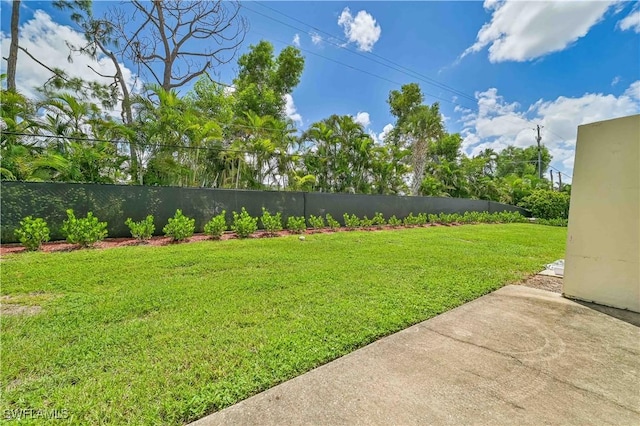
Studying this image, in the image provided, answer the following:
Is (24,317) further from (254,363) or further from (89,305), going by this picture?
(254,363)

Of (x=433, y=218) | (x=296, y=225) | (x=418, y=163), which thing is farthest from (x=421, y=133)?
(x=296, y=225)

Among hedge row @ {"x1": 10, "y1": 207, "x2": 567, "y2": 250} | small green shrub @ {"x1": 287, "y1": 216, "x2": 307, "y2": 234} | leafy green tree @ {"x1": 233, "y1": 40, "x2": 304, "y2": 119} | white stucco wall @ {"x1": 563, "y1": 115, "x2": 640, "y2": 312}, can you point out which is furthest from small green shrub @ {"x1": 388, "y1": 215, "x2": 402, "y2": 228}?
leafy green tree @ {"x1": 233, "y1": 40, "x2": 304, "y2": 119}

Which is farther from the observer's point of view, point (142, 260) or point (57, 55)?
point (57, 55)

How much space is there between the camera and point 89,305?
2629 mm

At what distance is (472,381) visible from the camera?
159cm

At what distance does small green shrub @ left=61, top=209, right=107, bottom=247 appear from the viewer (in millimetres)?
5121

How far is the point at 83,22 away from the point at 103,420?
49.9ft

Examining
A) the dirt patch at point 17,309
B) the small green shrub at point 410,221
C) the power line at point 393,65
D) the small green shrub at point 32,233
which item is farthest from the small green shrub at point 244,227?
the power line at point 393,65

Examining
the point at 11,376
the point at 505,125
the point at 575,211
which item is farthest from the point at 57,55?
the point at 505,125

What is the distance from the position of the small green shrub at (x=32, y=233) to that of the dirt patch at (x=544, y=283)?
7.94 meters

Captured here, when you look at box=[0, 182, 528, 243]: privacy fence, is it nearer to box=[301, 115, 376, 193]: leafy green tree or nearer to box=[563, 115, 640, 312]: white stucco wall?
box=[301, 115, 376, 193]: leafy green tree

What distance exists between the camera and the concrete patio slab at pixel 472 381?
4.37 ft

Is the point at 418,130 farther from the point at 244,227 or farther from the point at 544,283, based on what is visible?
the point at 544,283

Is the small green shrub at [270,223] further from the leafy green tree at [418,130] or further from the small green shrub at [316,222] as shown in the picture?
the leafy green tree at [418,130]
